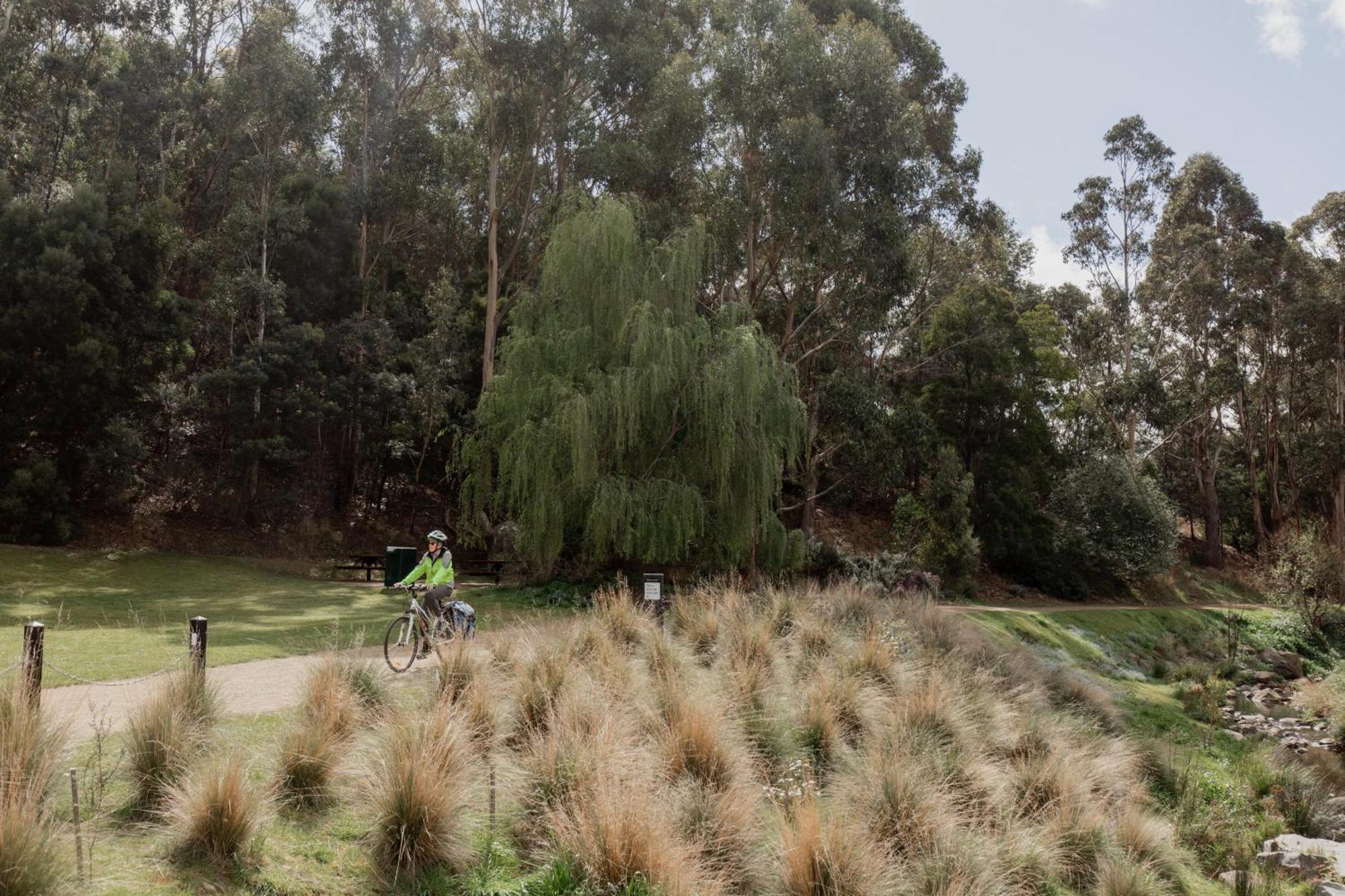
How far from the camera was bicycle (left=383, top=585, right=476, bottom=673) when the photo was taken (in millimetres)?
8781

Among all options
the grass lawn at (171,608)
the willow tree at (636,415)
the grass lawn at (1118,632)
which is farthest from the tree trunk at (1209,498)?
the grass lawn at (171,608)

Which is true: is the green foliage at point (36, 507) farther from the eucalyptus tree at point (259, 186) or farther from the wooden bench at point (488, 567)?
the wooden bench at point (488, 567)

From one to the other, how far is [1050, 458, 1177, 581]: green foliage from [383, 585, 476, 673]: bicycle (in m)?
25.9

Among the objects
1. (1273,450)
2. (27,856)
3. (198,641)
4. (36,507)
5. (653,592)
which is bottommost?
(27,856)

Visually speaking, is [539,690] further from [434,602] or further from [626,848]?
[434,602]

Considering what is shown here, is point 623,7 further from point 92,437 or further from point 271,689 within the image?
point 271,689

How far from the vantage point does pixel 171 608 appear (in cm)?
1531

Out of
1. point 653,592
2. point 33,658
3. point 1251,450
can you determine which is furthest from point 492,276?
point 1251,450

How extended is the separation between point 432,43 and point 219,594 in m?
21.3

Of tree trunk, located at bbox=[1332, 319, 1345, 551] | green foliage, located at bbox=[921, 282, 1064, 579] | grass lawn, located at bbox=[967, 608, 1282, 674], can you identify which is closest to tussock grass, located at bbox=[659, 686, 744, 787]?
grass lawn, located at bbox=[967, 608, 1282, 674]

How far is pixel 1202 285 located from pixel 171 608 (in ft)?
116

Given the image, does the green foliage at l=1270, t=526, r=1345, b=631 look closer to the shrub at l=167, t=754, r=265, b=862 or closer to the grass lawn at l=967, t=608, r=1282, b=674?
the grass lawn at l=967, t=608, r=1282, b=674

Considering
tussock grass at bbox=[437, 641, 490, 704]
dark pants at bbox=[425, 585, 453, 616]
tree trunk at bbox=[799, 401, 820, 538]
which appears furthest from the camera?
tree trunk at bbox=[799, 401, 820, 538]

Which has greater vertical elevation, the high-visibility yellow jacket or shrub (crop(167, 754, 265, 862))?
the high-visibility yellow jacket
